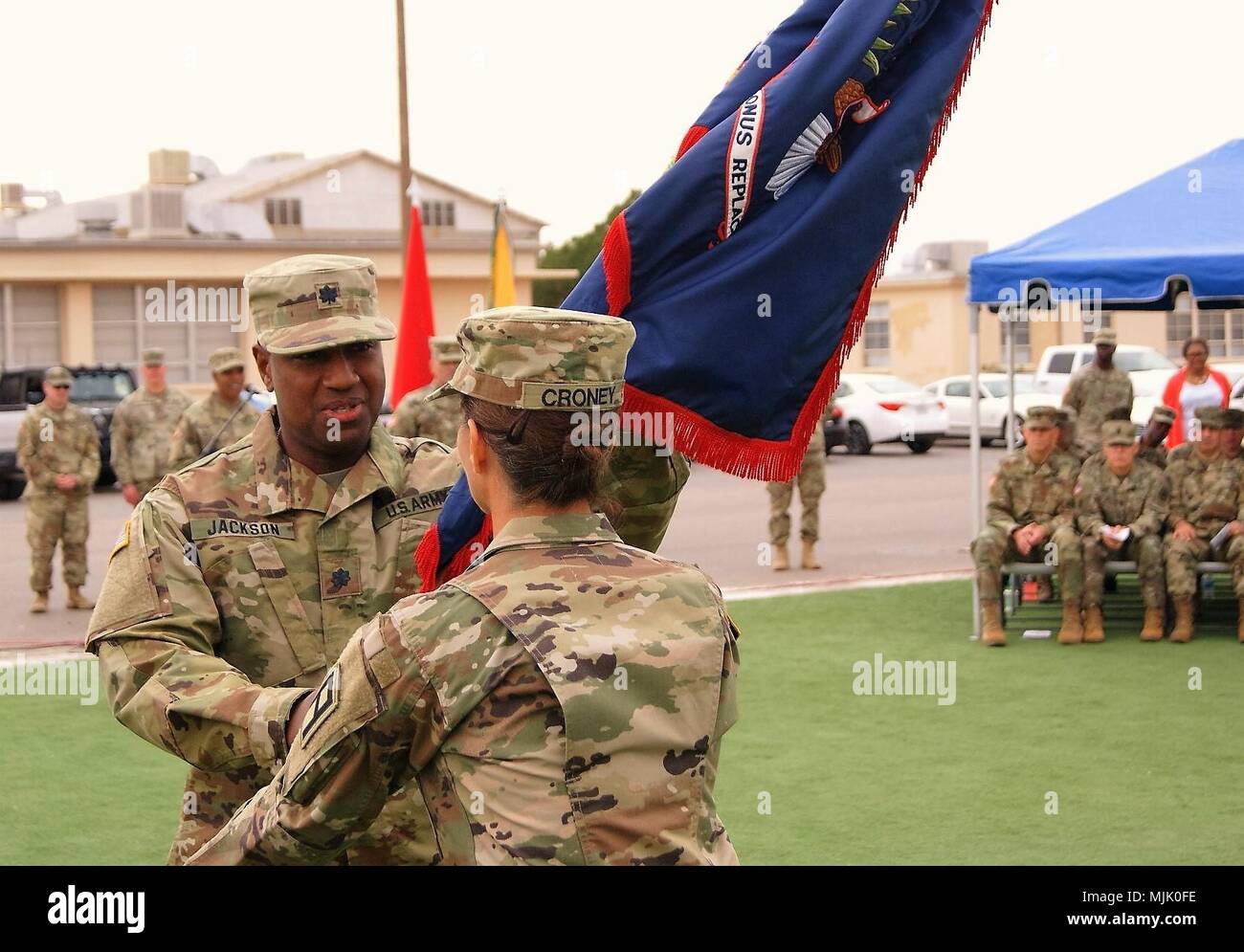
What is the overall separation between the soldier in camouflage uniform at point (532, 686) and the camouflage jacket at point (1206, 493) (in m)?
9.65

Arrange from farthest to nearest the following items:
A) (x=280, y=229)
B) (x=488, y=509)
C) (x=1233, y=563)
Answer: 1. (x=280, y=229)
2. (x=1233, y=563)
3. (x=488, y=509)

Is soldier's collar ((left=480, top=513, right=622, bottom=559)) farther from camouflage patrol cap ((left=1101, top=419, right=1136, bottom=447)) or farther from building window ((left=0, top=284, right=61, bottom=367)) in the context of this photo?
building window ((left=0, top=284, right=61, bottom=367))

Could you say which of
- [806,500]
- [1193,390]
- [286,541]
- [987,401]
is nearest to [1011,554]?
[806,500]

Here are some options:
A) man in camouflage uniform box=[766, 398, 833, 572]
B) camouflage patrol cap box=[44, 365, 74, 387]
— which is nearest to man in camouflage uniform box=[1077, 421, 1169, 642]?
man in camouflage uniform box=[766, 398, 833, 572]

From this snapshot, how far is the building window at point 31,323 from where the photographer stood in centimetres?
3678

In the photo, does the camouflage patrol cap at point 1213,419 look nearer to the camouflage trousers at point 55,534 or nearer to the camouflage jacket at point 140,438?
the camouflage jacket at point 140,438

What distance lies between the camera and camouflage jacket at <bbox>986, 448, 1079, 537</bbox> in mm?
11406

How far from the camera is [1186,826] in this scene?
6.65 metres

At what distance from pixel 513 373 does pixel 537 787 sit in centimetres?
59

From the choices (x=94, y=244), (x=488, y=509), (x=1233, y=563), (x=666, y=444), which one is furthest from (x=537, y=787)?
(x=94, y=244)

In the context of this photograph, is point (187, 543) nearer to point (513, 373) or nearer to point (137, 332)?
point (513, 373)

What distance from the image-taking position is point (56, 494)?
12906 mm

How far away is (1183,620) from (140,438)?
7794 mm

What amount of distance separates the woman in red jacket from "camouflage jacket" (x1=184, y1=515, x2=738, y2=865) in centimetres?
1264
